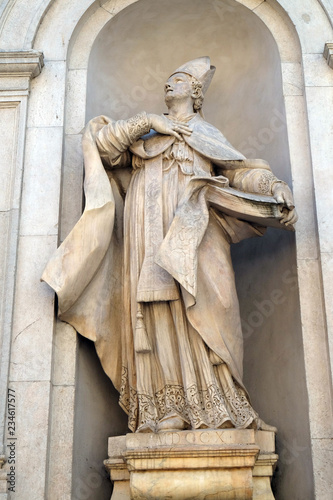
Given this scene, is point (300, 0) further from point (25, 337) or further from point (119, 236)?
point (25, 337)

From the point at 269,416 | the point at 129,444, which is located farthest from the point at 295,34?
the point at 129,444

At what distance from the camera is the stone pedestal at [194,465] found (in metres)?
5.73

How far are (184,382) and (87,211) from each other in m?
1.53

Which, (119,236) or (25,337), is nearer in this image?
(25,337)

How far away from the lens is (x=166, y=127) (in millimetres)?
6934

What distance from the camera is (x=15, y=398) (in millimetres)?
6188

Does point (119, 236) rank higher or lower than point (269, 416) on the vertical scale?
higher

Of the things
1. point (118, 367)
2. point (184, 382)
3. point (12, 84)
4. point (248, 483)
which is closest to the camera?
point (248, 483)

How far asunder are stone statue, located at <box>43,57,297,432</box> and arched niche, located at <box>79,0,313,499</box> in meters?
0.48

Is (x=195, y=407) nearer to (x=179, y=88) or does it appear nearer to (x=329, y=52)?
(x=179, y=88)

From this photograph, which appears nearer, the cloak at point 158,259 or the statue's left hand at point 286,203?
the cloak at point 158,259

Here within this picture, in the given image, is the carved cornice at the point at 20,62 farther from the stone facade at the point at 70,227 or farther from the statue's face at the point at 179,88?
the statue's face at the point at 179,88

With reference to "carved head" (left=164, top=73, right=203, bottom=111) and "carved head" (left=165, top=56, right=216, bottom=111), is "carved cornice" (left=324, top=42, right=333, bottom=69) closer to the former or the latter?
"carved head" (left=165, top=56, right=216, bottom=111)

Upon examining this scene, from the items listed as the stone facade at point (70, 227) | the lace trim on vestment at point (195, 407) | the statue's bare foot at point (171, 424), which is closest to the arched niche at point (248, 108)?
the stone facade at point (70, 227)
